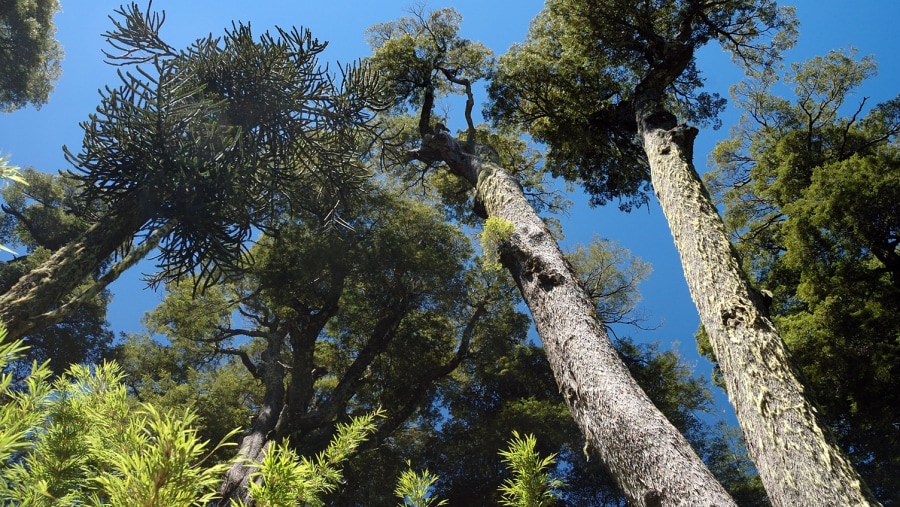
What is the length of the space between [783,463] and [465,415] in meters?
12.0

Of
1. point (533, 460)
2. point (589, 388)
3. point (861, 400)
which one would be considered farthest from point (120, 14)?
point (861, 400)

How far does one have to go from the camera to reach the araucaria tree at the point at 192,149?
543 centimetres

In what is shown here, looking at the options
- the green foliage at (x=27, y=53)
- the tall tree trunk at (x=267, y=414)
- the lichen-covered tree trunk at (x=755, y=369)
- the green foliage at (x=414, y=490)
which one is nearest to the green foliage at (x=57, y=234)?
the green foliage at (x=27, y=53)

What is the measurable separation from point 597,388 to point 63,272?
5028 mm

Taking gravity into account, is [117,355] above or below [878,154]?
below

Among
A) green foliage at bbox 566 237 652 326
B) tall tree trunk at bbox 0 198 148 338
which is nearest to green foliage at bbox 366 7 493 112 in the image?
tall tree trunk at bbox 0 198 148 338

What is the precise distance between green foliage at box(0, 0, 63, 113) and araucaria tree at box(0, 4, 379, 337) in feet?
35.0

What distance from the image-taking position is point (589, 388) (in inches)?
135

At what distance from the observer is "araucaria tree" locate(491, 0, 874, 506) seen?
10.8ft

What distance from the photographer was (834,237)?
841cm

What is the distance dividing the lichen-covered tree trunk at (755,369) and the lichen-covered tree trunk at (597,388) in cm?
67

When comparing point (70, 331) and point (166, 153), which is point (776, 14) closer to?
point (166, 153)

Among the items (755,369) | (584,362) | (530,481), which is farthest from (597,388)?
(530,481)

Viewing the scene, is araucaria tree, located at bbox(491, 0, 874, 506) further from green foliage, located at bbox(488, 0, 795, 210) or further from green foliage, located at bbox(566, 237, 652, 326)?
green foliage, located at bbox(566, 237, 652, 326)
